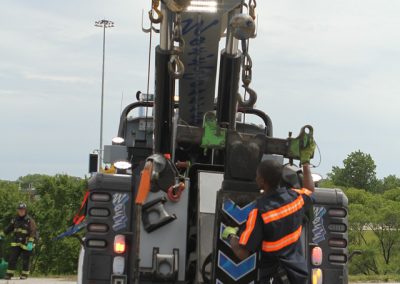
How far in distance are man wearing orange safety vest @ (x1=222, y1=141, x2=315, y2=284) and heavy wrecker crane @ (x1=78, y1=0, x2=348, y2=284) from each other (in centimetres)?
45

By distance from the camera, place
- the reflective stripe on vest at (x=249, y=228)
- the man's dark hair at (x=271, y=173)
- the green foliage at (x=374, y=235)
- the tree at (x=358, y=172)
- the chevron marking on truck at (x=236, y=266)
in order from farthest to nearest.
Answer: the tree at (x=358, y=172), the green foliage at (x=374, y=235), the chevron marking on truck at (x=236, y=266), the man's dark hair at (x=271, y=173), the reflective stripe on vest at (x=249, y=228)

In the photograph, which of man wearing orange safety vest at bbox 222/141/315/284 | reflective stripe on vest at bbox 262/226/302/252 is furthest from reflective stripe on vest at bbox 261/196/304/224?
reflective stripe on vest at bbox 262/226/302/252

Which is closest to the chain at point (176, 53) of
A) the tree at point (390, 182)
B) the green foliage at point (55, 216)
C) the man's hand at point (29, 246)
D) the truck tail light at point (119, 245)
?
the truck tail light at point (119, 245)

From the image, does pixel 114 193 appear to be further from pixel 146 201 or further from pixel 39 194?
pixel 39 194

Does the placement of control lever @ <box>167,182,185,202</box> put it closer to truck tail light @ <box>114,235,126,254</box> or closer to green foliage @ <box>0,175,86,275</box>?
truck tail light @ <box>114,235,126,254</box>

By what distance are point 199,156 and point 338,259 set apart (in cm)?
170

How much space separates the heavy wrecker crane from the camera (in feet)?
19.5

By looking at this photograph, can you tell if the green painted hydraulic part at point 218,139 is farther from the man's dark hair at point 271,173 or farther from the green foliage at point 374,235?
the green foliage at point 374,235

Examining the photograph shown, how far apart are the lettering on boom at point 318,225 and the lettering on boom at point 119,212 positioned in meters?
1.67

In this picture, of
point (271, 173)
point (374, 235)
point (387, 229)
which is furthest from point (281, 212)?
point (374, 235)

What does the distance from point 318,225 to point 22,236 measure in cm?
990

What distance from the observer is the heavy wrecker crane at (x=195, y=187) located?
5.95 m

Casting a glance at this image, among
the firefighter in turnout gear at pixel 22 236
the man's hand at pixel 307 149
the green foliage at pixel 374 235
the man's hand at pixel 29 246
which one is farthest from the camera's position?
the green foliage at pixel 374 235

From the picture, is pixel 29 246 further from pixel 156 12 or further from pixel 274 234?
pixel 274 234
